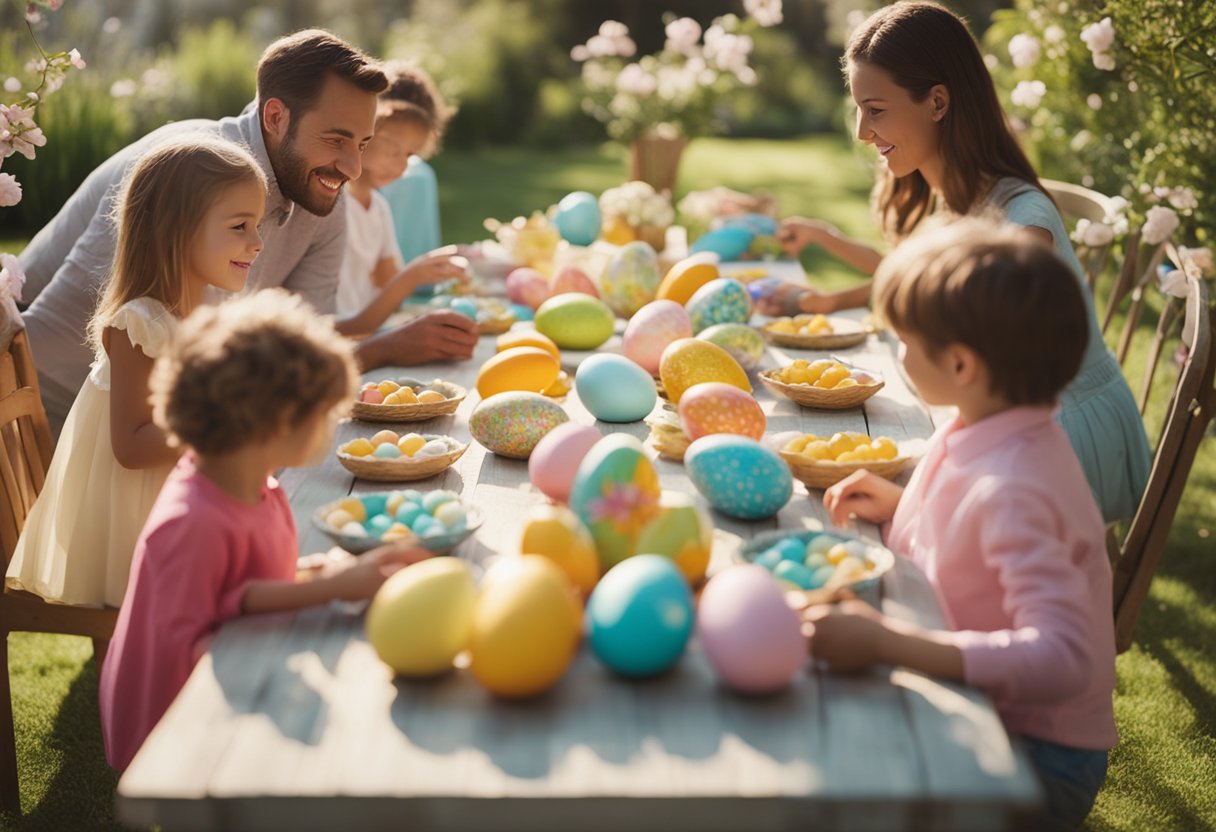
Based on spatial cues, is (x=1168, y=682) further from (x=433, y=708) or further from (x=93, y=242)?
(x=93, y=242)

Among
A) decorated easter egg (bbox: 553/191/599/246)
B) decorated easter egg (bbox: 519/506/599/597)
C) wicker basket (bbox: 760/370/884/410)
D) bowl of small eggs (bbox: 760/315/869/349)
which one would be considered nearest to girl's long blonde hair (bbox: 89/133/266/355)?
decorated easter egg (bbox: 519/506/599/597)

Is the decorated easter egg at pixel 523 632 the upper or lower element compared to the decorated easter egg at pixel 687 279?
upper

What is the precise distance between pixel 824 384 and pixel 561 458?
0.85 metres

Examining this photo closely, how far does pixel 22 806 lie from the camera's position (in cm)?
272

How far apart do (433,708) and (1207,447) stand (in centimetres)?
471

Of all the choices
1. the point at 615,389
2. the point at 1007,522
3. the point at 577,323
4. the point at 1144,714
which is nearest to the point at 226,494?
the point at 615,389

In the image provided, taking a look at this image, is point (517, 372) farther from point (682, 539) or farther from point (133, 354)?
point (682, 539)

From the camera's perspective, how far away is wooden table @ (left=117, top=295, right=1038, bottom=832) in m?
1.23

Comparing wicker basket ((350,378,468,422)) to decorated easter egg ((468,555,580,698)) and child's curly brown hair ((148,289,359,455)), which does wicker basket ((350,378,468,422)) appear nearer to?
child's curly brown hair ((148,289,359,455))

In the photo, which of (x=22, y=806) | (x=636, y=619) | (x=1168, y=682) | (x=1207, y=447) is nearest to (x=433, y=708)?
(x=636, y=619)

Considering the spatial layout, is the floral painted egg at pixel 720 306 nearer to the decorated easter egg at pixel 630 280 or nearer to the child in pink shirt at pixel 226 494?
the decorated easter egg at pixel 630 280

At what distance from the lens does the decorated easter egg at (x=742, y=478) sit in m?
1.93

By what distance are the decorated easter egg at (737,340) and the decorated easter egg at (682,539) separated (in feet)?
3.93

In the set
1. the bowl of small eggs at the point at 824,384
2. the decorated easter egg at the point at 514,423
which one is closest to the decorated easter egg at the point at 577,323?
the bowl of small eggs at the point at 824,384
